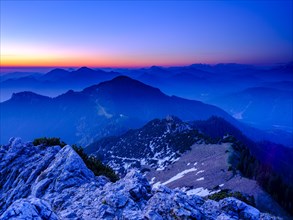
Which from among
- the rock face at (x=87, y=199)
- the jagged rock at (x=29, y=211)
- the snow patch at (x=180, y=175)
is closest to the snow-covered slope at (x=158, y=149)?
the snow patch at (x=180, y=175)

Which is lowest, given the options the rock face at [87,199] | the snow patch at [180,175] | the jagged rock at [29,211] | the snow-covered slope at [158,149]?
the snow-covered slope at [158,149]

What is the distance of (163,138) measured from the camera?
176375 millimetres

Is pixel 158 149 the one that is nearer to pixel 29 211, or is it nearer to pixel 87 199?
pixel 87 199

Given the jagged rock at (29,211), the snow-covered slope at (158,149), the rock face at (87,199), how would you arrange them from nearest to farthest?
the jagged rock at (29,211)
the rock face at (87,199)
the snow-covered slope at (158,149)

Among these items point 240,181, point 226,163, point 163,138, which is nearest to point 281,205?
point 240,181

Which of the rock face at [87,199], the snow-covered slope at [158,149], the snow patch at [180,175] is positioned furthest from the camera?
the snow-covered slope at [158,149]

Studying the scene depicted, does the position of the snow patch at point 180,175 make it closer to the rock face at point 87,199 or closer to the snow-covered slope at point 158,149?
the snow-covered slope at point 158,149

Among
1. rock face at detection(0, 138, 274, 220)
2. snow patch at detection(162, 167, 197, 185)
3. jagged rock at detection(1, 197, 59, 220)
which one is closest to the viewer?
jagged rock at detection(1, 197, 59, 220)

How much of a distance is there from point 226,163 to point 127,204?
75379 mm

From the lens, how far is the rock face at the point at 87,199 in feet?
59.0

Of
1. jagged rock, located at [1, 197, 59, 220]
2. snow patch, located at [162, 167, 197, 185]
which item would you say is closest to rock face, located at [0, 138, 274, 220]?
jagged rock, located at [1, 197, 59, 220]

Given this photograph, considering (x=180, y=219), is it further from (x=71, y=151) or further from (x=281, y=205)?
(x=281, y=205)

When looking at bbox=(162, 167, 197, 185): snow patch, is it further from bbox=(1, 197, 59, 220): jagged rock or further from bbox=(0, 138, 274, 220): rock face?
bbox=(1, 197, 59, 220): jagged rock

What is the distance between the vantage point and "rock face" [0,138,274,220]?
18.0 metres
